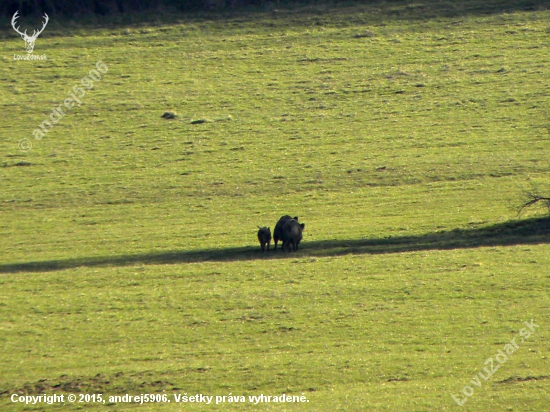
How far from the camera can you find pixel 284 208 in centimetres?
2988

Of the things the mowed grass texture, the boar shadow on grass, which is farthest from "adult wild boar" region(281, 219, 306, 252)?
the mowed grass texture

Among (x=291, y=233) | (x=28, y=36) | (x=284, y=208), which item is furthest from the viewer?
(x=28, y=36)

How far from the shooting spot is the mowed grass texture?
16.3 meters

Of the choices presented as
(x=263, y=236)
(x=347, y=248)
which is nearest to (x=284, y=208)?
(x=347, y=248)

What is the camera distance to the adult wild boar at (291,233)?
76.9ft

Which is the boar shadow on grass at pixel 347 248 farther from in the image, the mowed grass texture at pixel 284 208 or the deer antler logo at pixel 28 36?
the deer antler logo at pixel 28 36

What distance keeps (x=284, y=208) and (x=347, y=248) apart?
19.4 feet

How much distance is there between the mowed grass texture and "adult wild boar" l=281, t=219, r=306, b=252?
0.82 metres

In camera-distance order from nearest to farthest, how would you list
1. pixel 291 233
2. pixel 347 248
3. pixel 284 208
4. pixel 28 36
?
1. pixel 291 233
2. pixel 347 248
3. pixel 284 208
4. pixel 28 36

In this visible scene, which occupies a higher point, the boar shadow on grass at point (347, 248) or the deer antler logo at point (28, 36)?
the deer antler logo at point (28, 36)

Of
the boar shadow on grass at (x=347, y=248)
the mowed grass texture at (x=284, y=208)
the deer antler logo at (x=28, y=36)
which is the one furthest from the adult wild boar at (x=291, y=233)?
the deer antler logo at (x=28, y=36)

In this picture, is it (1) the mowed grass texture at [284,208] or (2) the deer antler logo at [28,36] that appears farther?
(2) the deer antler logo at [28,36]

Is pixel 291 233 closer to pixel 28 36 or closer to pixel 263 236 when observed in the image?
pixel 263 236

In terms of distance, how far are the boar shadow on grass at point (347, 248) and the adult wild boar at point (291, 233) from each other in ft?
1.37
